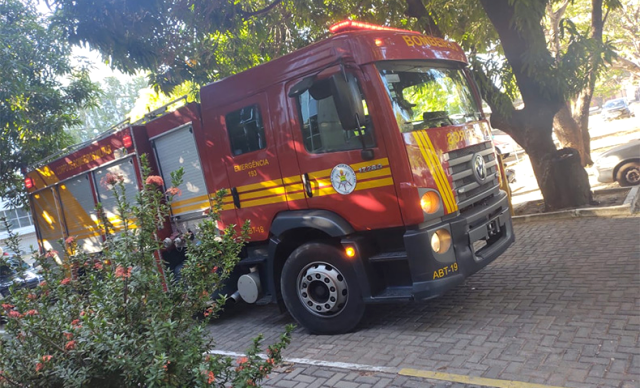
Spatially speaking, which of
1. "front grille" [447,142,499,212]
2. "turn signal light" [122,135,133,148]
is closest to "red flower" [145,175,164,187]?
"front grille" [447,142,499,212]

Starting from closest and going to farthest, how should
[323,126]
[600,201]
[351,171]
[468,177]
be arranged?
[351,171]
[323,126]
[468,177]
[600,201]

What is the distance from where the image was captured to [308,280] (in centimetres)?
541

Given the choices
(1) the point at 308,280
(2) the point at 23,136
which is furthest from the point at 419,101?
(2) the point at 23,136

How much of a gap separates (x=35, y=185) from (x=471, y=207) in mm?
8642

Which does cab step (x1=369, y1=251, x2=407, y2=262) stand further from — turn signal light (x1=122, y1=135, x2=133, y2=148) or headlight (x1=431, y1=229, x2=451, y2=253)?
turn signal light (x1=122, y1=135, x2=133, y2=148)

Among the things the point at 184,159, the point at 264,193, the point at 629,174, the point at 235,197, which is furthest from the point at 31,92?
the point at 629,174

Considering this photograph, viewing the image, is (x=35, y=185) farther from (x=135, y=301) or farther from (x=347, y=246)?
(x=135, y=301)

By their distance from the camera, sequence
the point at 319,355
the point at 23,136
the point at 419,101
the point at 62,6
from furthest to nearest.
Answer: the point at 23,136 < the point at 62,6 < the point at 419,101 < the point at 319,355

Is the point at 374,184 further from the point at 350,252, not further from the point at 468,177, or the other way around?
the point at 468,177

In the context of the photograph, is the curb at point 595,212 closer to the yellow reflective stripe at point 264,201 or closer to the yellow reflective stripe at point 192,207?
the yellow reflective stripe at point 264,201

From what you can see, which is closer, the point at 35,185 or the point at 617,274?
the point at 617,274

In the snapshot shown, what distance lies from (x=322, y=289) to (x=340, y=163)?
139cm

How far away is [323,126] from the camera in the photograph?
17.1ft

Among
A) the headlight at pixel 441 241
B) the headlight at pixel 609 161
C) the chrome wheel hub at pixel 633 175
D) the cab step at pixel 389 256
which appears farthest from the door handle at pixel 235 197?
the chrome wheel hub at pixel 633 175
